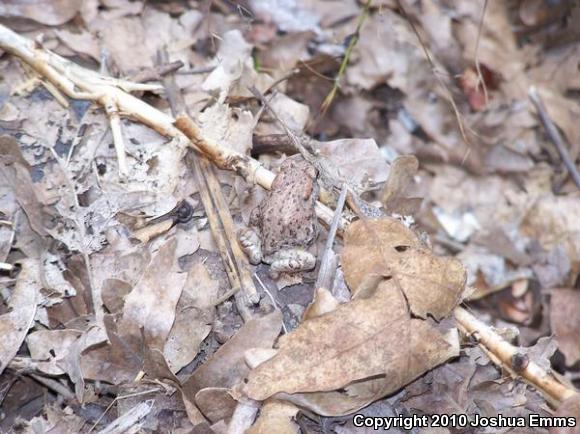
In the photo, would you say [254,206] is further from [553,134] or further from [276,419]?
[553,134]

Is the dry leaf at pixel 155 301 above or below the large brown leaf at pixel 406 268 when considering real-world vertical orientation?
below

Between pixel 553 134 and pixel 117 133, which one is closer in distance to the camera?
pixel 117 133

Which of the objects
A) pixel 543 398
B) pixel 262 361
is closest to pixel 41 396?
pixel 262 361

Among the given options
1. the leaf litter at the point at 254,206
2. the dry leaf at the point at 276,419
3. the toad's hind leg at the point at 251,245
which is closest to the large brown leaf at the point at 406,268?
the leaf litter at the point at 254,206

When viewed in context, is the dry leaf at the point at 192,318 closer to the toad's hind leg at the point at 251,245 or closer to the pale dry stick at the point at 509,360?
the toad's hind leg at the point at 251,245

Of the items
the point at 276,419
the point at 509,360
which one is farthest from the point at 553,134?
the point at 276,419

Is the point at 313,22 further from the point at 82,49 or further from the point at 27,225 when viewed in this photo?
the point at 27,225
